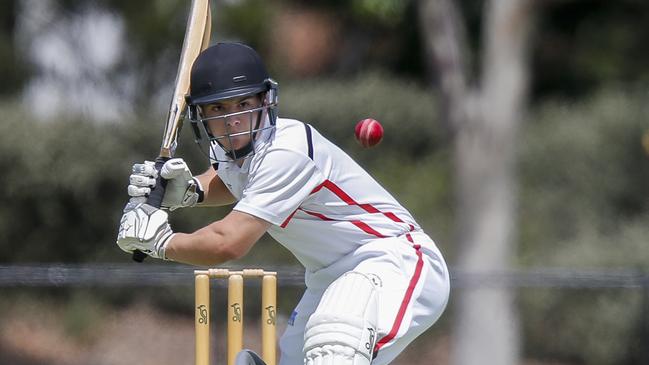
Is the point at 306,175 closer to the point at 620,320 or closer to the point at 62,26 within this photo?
the point at 620,320

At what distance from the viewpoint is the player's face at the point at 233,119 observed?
3.37 meters

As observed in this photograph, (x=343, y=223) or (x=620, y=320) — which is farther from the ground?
(x=343, y=223)

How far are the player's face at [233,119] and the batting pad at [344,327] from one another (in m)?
0.48

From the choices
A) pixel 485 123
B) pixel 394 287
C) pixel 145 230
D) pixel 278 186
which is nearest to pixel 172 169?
pixel 145 230

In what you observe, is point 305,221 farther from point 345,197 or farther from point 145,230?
point 145,230

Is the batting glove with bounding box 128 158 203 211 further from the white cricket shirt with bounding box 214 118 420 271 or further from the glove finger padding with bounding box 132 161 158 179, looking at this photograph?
the white cricket shirt with bounding box 214 118 420 271

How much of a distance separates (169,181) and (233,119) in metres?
0.28

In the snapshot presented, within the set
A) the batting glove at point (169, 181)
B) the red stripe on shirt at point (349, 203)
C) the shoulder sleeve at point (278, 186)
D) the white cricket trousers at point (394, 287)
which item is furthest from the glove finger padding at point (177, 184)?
the white cricket trousers at point (394, 287)

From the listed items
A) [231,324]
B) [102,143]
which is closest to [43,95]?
[102,143]

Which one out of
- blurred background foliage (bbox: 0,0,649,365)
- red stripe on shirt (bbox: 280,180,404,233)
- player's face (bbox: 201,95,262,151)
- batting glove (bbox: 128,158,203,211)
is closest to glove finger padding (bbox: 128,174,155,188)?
batting glove (bbox: 128,158,203,211)

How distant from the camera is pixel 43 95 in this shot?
37.0 ft

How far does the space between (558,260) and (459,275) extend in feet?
8.56

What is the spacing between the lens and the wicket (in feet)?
12.4

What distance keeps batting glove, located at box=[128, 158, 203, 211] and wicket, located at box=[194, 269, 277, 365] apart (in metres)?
0.32
